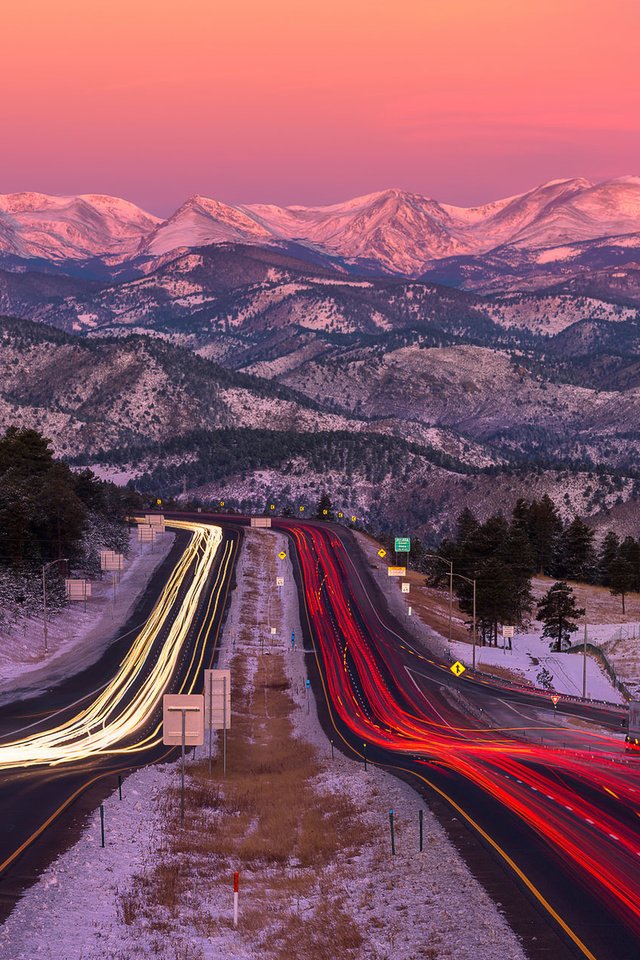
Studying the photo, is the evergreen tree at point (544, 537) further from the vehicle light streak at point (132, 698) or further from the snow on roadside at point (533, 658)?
the vehicle light streak at point (132, 698)

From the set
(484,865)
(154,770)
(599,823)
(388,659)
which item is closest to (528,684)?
(388,659)

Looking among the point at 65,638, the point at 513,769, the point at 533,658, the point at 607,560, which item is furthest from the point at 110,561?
the point at 607,560

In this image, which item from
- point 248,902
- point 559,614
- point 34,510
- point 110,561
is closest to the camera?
point 248,902

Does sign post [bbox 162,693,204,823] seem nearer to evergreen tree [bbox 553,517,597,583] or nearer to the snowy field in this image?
the snowy field

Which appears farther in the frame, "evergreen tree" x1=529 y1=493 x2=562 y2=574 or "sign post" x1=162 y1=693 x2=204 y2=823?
"evergreen tree" x1=529 y1=493 x2=562 y2=574

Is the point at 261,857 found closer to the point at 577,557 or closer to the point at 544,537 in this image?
the point at 577,557

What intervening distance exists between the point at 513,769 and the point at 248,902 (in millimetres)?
22626

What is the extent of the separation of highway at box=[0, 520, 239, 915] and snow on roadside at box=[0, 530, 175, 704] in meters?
1.98

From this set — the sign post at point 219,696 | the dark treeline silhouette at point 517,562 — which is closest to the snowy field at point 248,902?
the sign post at point 219,696

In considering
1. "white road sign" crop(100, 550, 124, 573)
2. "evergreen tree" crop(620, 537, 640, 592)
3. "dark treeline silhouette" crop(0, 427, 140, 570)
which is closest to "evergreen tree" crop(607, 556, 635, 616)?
"evergreen tree" crop(620, 537, 640, 592)

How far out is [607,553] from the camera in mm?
171250

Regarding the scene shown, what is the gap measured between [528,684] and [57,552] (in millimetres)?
50267

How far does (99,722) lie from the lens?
7400 cm

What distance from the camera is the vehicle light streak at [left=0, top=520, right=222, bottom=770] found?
61.7m
